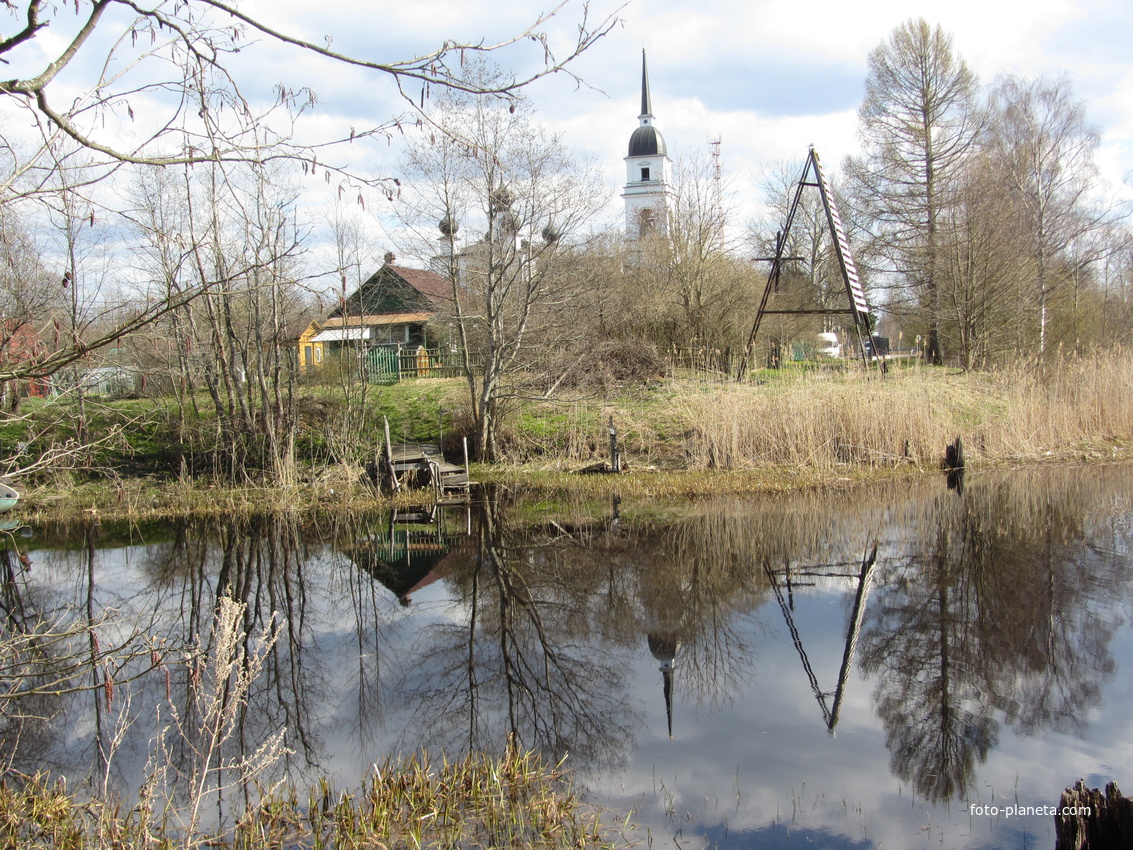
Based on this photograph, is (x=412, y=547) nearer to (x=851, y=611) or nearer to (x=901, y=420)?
(x=851, y=611)

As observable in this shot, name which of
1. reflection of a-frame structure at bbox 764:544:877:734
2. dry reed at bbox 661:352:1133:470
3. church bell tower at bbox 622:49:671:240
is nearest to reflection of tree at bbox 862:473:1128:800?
reflection of a-frame structure at bbox 764:544:877:734

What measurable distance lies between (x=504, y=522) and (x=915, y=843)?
862 cm

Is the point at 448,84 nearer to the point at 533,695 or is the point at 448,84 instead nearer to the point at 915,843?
the point at 915,843

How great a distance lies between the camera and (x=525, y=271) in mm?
17156

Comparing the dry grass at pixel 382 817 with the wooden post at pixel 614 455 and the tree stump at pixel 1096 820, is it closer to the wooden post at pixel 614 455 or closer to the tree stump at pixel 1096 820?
the tree stump at pixel 1096 820

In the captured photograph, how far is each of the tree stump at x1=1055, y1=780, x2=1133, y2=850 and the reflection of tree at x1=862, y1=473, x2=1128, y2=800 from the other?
1.01 metres

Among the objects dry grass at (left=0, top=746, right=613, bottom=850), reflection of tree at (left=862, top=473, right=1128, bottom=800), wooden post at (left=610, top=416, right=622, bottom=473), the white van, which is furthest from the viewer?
the white van

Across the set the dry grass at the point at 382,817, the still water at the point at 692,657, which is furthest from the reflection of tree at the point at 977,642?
the dry grass at the point at 382,817

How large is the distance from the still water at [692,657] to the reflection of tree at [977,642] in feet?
0.10

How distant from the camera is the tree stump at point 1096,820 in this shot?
346 centimetres

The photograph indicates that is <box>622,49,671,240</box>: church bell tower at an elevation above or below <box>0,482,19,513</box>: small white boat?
above

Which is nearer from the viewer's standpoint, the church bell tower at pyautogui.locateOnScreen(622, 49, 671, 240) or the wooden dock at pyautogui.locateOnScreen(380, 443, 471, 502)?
the wooden dock at pyautogui.locateOnScreen(380, 443, 471, 502)

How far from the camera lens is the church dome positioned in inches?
2454

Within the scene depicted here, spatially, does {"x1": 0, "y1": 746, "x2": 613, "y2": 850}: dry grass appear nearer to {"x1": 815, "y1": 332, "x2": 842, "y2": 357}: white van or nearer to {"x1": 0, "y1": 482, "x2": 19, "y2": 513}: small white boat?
{"x1": 0, "y1": 482, "x2": 19, "y2": 513}: small white boat
